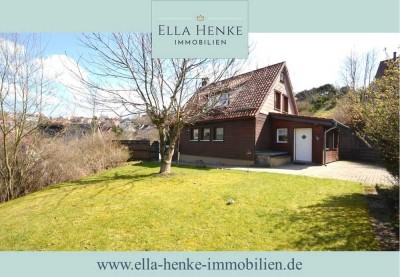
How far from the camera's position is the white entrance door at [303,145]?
15.0 m

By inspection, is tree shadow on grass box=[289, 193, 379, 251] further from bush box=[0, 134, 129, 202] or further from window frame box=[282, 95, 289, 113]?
window frame box=[282, 95, 289, 113]

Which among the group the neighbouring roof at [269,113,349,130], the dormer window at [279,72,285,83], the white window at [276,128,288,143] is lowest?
the white window at [276,128,288,143]

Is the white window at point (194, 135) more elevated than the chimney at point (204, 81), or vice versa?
the chimney at point (204, 81)

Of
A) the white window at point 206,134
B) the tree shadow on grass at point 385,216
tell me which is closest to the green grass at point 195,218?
the tree shadow on grass at point 385,216

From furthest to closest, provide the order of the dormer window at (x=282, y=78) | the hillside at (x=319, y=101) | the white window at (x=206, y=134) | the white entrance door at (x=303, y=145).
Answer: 1. the hillside at (x=319, y=101)
2. the white window at (x=206, y=134)
3. the dormer window at (x=282, y=78)
4. the white entrance door at (x=303, y=145)

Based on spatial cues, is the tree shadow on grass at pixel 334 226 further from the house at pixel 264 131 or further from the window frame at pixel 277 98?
the window frame at pixel 277 98

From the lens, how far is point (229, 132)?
16.6 metres

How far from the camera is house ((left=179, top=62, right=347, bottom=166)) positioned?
575 inches

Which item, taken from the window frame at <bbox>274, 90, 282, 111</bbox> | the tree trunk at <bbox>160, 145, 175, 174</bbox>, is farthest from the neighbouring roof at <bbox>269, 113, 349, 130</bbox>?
the tree trunk at <bbox>160, 145, 175, 174</bbox>

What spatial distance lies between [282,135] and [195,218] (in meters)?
12.4

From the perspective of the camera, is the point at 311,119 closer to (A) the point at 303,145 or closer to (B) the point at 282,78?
(A) the point at 303,145

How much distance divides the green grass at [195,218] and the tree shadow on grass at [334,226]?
0.04 feet

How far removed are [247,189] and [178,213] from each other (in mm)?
3010
